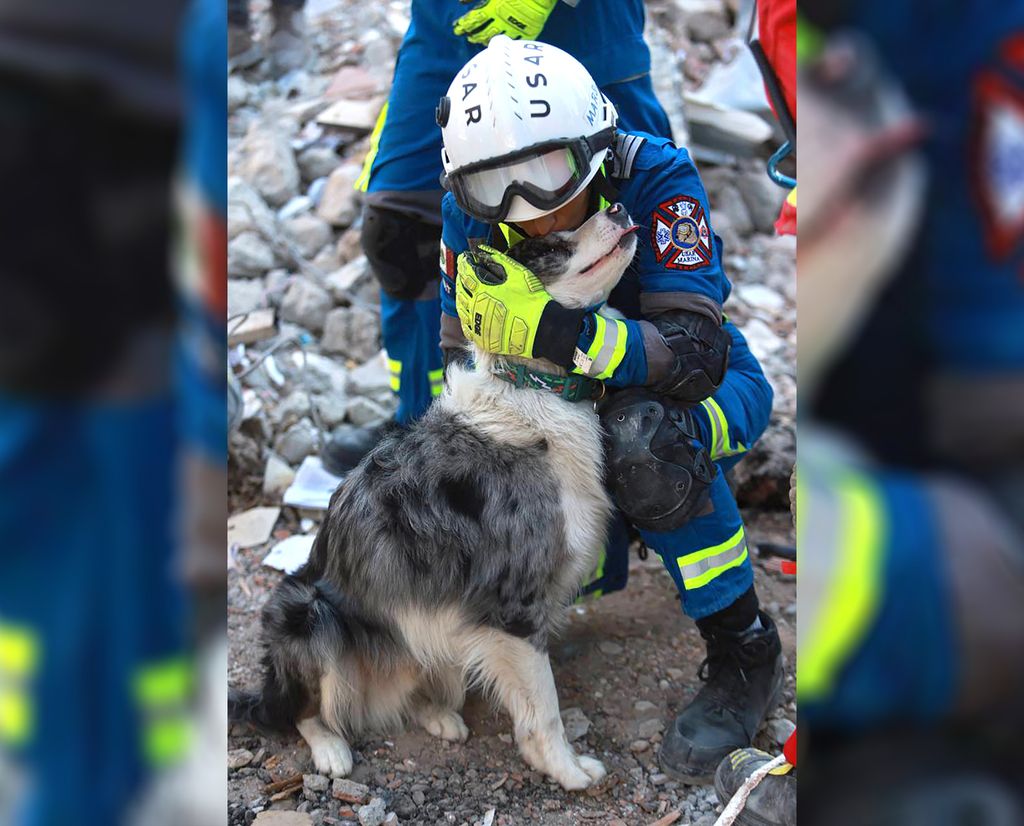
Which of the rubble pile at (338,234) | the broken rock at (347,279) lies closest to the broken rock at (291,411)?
the rubble pile at (338,234)

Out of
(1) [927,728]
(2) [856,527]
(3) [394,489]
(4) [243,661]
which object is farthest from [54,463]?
(4) [243,661]

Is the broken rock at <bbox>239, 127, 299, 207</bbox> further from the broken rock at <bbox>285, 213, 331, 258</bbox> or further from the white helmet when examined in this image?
the white helmet

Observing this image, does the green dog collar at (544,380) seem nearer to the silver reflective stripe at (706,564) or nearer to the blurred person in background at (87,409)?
the silver reflective stripe at (706,564)

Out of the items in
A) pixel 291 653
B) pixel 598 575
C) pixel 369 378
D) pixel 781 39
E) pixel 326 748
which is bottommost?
pixel 326 748

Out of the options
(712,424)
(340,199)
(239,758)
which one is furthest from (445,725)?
(340,199)

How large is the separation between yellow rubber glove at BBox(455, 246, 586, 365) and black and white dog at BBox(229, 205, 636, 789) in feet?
0.24

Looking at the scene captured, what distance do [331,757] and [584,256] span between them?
165 cm

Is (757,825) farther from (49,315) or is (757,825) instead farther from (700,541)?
(49,315)

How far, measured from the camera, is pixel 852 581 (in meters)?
0.91

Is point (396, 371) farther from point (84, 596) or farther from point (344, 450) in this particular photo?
point (84, 596)

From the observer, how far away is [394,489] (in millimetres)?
2771

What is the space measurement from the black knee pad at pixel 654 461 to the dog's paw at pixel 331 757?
3.67 ft

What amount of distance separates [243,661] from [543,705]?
1.20 meters

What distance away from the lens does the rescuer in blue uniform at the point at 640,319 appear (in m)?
2.58
